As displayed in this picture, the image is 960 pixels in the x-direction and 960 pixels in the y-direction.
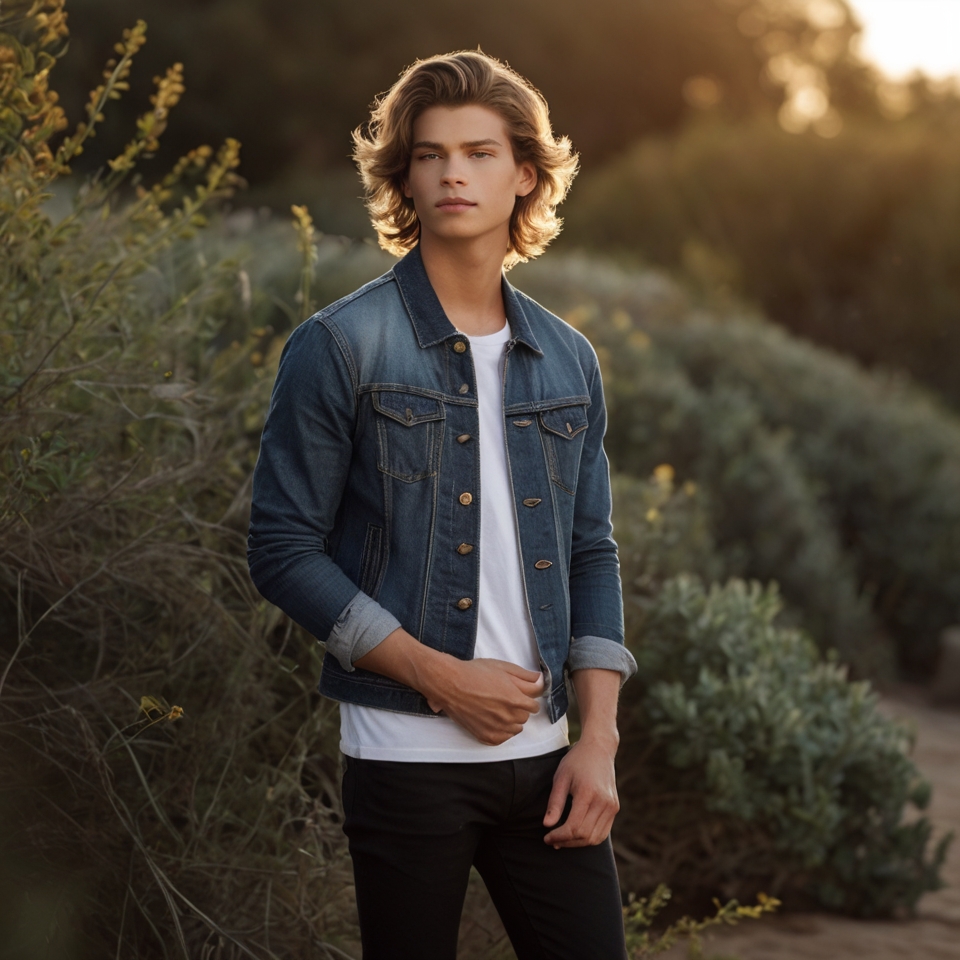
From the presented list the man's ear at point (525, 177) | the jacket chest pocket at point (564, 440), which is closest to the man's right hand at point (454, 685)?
the jacket chest pocket at point (564, 440)

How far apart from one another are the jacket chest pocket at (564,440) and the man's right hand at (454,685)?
38cm

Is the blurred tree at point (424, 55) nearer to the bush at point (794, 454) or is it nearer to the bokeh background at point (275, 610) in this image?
the bokeh background at point (275, 610)

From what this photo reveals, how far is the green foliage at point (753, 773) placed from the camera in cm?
392

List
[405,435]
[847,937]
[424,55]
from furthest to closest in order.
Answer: [424,55] < [847,937] < [405,435]

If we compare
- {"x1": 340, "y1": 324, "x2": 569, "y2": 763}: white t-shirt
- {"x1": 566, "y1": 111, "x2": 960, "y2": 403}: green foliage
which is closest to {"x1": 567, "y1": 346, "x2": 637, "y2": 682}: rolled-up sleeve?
{"x1": 340, "y1": 324, "x2": 569, "y2": 763}: white t-shirt

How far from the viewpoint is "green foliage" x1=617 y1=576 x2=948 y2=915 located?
392 cm

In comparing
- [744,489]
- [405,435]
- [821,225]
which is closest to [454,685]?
[405,435]

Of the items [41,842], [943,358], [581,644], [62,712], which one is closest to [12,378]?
[62,712]

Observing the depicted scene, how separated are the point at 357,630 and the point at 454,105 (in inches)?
34.5

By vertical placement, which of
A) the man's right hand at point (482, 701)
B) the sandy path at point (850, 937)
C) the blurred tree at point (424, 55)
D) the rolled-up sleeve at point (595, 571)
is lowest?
the sandy path at point (850, 937)

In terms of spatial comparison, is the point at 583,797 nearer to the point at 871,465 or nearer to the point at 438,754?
the point at 438,754

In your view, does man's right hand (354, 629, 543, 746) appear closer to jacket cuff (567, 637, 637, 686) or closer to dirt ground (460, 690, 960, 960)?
jacket cuff (567, 637, 637, 686)

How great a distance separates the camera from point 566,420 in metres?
1.99

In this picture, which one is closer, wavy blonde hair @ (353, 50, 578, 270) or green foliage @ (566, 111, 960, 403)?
wavy blonde hair @ (353, 50, 578, 270)
